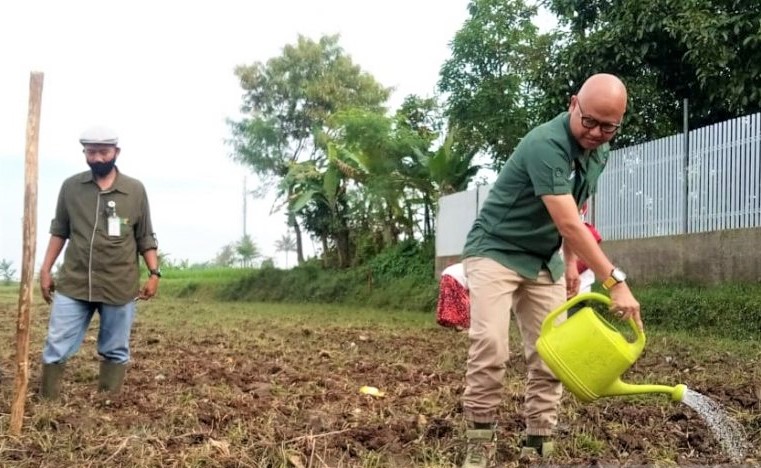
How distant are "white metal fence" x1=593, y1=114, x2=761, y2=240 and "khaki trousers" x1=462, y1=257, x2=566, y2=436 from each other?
625 centimetres

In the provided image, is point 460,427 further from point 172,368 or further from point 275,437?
point 172,368

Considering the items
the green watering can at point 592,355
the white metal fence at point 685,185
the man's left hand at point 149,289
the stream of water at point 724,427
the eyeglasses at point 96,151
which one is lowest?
the stream of water at point 724,427

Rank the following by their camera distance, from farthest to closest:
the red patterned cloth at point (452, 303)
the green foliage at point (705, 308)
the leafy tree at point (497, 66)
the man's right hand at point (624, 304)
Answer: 1. the leafy tree at point (497, 66)
2. the green foliage at point (705, 308)
3. the red patterned cloth at point (452, 303)
4. the man's right hand at point (624, 304)

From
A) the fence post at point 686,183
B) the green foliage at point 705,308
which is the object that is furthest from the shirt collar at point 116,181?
the fence post at point 686,183

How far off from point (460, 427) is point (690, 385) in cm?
201

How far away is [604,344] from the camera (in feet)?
10.6

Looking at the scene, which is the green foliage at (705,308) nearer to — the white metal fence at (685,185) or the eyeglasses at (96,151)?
the white metal fence at (685,185)

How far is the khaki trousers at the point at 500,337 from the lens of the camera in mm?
3498

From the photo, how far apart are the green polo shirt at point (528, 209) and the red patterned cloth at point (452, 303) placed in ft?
10.9

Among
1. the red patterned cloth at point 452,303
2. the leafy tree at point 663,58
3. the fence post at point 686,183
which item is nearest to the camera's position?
the red patterned cloth at point 452,303

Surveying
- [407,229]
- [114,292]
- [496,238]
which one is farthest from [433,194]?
[496,238]

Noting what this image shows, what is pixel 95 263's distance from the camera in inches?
194

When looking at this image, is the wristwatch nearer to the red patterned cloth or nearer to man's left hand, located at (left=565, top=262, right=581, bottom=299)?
man's left hand, located at (left=565, top=262, right=581, bottom=299)

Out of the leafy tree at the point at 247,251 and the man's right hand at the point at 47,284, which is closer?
the man's right hand at the point at 47,284
